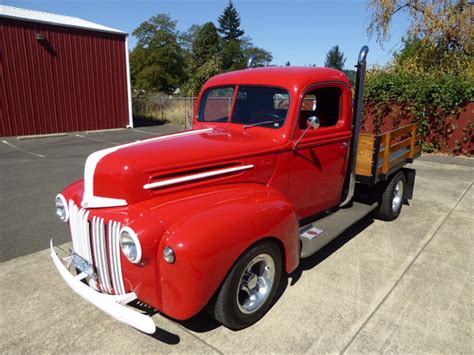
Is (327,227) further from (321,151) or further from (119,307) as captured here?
(119,307)

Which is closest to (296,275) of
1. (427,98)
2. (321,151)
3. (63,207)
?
(321,151)

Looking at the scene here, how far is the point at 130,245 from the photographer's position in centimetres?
237

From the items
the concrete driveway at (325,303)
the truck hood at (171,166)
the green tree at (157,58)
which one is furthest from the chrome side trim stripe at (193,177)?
the green tree at (157,58)

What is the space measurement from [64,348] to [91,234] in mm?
825

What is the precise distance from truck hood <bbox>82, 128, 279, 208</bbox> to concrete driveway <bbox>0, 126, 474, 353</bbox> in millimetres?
1030

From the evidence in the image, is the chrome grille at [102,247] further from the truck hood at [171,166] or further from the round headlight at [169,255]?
the round headlight at [169,255]

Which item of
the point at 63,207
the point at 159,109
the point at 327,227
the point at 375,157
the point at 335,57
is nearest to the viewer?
the point at 63,207

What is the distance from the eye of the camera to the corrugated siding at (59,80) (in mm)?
12742

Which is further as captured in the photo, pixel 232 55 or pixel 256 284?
pixel 232 55

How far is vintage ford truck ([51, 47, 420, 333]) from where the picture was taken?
2.38 meters

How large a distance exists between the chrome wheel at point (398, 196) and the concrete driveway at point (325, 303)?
7.7 inches

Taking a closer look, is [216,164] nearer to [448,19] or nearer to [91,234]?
[91,234]

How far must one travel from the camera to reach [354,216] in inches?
169

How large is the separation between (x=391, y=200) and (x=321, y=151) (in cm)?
184
